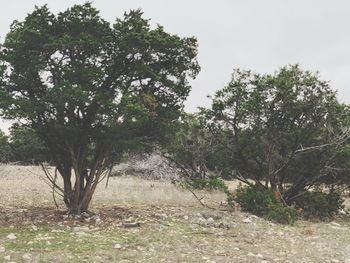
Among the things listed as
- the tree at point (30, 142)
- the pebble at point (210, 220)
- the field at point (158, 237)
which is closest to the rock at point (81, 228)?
the field at point (158, 237)

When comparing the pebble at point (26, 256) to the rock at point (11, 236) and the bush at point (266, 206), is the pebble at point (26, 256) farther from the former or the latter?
the bush at point (266, 206)

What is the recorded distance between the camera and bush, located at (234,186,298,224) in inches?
430

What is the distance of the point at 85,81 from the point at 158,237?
15.8 feet

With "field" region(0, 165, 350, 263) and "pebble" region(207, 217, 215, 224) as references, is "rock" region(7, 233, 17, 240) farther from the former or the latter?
"pebble" region(207, 217, 215, 224)

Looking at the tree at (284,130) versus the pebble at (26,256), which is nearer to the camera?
the pebble at (26,256)

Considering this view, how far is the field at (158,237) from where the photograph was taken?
6.66 m

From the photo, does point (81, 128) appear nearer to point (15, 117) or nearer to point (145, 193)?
point (15, 117)

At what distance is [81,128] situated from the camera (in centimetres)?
1011

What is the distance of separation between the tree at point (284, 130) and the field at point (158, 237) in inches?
87.5

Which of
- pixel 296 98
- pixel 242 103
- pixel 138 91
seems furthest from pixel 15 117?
pixel 296 98

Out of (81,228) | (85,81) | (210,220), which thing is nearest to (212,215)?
(210,220)

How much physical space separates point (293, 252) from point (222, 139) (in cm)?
688

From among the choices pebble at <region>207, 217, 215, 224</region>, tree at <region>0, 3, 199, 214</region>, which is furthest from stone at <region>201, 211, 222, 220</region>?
tree at <region>0, 3, 199, 214</region>

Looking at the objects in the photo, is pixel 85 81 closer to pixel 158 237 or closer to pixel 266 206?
pixel 158 237
